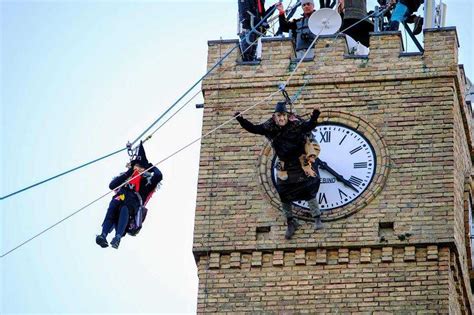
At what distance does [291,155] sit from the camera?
39.4 metres

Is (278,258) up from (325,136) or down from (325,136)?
down

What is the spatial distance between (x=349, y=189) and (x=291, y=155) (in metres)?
1.11

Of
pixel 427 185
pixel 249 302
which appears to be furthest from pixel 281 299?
pixel 427 185

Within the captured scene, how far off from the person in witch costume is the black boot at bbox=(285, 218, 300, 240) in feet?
7.19

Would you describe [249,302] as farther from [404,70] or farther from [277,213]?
[404,70]

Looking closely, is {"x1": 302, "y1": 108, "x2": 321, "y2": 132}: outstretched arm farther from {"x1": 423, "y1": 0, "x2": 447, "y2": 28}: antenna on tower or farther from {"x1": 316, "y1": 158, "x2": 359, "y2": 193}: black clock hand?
{"x1": 423, "y1": 0, "x2": 447, "y2": 28}: antenna on tower

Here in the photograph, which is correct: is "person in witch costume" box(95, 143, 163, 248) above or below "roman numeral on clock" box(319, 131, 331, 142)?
below

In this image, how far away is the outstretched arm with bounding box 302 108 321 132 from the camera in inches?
1523

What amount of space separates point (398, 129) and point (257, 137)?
7.37 feet

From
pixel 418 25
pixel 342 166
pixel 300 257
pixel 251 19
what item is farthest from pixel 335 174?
pixel 251 19

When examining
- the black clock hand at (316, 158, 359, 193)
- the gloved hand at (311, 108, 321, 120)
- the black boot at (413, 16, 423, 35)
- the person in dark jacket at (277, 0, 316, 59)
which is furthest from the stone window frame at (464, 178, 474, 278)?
the person in dark jacket at (277, 0, 316, 59)

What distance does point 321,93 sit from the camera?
133 feet

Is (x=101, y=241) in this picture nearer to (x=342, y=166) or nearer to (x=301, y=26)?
(x=342, y=166)

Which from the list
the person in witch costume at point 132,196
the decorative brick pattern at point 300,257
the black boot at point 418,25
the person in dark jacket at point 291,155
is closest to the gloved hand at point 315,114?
the person in dark jacket at point 291,155
